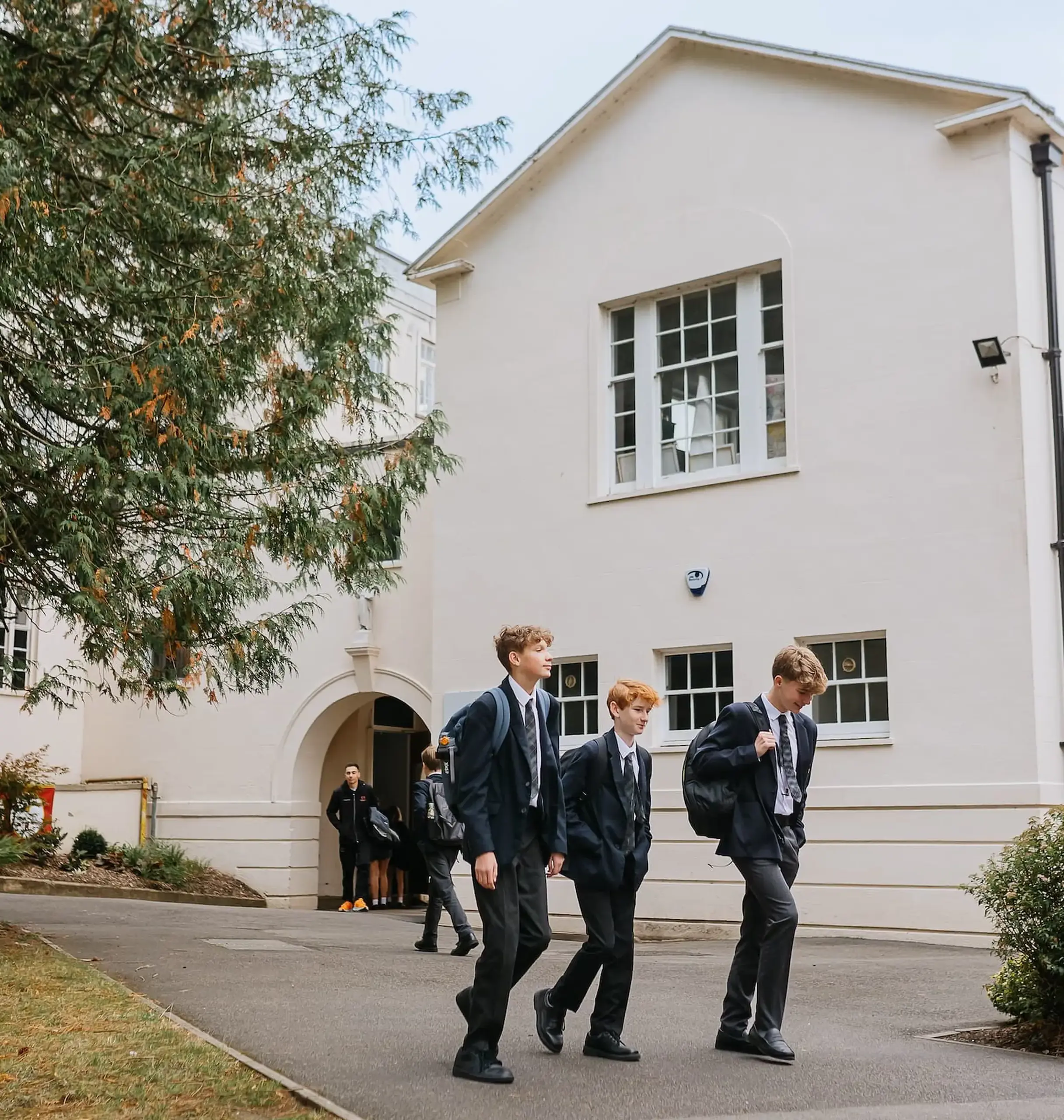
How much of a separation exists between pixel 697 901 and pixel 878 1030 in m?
7.48

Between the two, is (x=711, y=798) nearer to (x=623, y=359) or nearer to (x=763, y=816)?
(x=763, y=816)

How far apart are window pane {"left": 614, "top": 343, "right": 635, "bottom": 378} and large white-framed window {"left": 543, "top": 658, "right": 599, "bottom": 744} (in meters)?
3.26

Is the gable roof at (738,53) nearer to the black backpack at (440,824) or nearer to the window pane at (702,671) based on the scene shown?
the window pane at (702,671)

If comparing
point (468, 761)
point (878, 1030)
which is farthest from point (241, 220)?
point (878, 1030)

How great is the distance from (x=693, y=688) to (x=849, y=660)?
1.85 meters

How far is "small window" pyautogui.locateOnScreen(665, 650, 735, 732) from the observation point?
15.9m

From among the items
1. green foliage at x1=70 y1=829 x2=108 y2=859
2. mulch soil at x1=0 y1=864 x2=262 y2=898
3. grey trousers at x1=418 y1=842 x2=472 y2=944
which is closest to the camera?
grey trousers at x1=418 y1=842 x2=472 y2=944

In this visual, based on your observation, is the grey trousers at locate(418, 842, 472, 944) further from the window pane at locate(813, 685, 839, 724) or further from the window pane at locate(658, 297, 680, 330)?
the window pane at locate(658, 297, 680, 330)

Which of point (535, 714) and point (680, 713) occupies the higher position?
point (680, 713)

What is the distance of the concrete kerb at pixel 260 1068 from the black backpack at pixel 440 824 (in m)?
3.74

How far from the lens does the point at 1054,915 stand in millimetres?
7469

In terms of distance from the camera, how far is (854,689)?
14.8 meters

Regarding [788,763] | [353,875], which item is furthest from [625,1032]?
[353,875]

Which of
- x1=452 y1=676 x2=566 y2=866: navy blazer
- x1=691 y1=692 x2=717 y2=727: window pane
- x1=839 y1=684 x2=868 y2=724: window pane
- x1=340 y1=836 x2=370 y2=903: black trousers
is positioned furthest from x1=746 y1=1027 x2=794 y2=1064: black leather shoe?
x1=340 y1=836 x2=370 y2=903: black trousers
